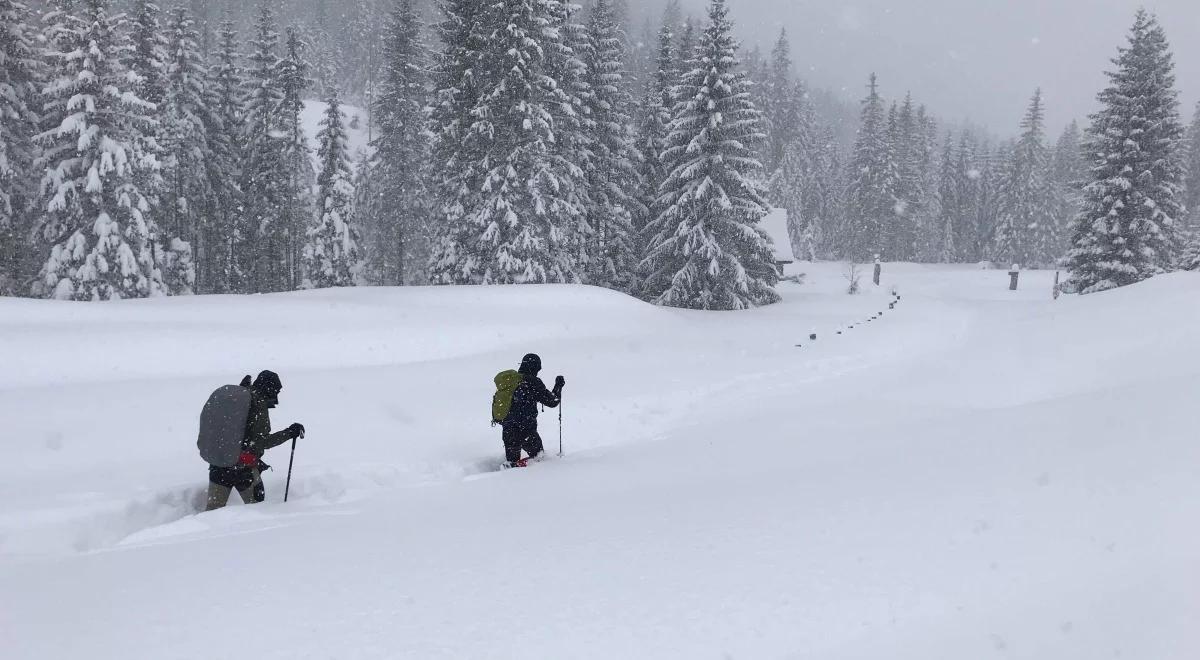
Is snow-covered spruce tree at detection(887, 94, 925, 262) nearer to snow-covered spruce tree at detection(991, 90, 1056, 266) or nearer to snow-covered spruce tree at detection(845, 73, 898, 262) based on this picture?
snow-covered spruce tree at detection(845, 73, 898, 262)

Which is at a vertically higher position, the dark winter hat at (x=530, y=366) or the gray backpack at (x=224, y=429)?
the dark winter hat at (x=530, y=366)

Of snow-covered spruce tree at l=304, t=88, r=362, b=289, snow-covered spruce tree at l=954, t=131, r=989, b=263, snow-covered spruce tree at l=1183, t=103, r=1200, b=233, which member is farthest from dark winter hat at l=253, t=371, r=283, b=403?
snow-covered spruce tree at l=954, t=131, r=989, b=263

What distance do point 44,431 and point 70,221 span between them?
1917cm

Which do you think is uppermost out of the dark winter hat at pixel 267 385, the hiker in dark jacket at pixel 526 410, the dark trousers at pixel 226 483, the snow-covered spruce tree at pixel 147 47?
the snow-covered spruce tree at pixel 147 47

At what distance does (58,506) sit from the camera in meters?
7.45

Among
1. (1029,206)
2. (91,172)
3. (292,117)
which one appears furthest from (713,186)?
(1029,206)

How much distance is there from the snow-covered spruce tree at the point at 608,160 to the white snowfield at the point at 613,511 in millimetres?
20146

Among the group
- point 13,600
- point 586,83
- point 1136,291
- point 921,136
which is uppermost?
point 921,136

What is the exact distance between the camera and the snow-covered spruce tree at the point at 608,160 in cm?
3425

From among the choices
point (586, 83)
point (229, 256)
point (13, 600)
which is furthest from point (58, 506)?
point (229, 256)

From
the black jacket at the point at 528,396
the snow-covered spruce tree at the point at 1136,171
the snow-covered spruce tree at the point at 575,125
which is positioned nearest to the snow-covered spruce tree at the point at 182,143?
the snow-covered spruce tree at the point at 575,125

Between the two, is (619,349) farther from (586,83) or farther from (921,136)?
(921,136)

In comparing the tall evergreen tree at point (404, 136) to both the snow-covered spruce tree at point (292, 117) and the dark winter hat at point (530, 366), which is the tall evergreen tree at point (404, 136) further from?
the dark winter hat at point (530, 366)

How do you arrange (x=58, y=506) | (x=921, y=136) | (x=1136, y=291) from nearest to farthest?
1. (x=58, y=506)
2. (x=1136, y=291)
3. (x=921, y=136)
